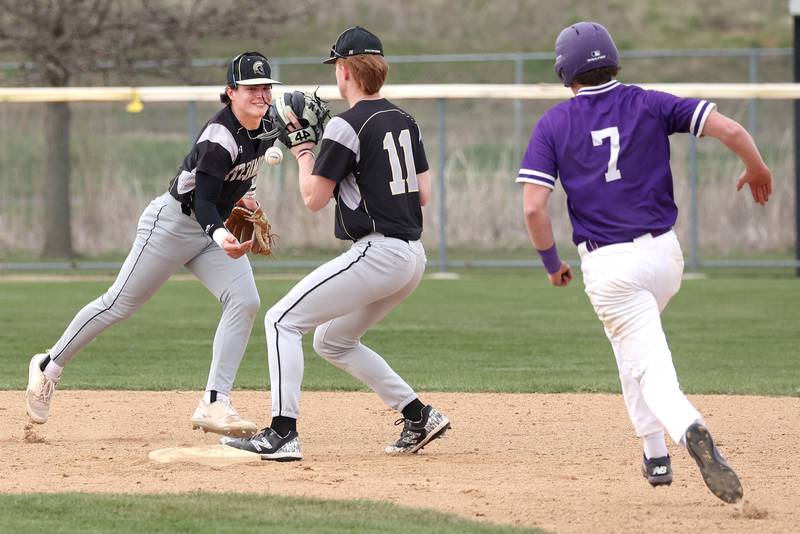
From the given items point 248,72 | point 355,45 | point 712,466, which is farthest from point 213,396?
point 712,466

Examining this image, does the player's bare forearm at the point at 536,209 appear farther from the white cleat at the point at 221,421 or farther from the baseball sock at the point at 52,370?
the baseball sock at the point at 52,370

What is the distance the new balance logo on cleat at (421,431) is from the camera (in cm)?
657

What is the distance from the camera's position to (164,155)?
19688 millimetres

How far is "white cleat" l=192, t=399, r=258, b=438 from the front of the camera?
6625mm

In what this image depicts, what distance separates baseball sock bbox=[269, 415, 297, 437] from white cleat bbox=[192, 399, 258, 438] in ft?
1.67

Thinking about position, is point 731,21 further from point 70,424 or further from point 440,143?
point 70,424

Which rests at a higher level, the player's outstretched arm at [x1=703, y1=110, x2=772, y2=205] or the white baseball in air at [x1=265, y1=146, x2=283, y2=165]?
the player's outstretched arm at [x1=703, y1=110, x2=772, y2=205]

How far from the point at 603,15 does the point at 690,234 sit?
20.3m

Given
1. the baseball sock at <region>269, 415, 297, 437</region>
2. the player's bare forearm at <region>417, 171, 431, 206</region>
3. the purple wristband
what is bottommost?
the baseball sock at <region>269, 415, 297, 437</region>

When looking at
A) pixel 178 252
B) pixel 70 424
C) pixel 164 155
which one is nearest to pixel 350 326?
pixel 178 252

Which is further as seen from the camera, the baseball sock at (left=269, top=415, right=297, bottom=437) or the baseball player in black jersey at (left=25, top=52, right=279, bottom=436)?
the baseball player in black jersey at (left=25, top=52, right=279, bottom=436)

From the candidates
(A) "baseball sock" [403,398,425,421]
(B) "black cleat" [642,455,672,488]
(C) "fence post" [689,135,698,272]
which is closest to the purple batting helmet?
(B) "black cleat" [642,455,672,488]

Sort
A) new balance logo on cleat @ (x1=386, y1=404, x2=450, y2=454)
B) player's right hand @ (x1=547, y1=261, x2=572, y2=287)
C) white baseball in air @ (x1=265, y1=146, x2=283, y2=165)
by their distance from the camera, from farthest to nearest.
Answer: new balance logo on cleat @ (x1=386, y1=404, x2=450, y2=454), white baseball in air @ (x1=265, y1=146, x2=283, y2=165), player's right hand @ (x1=547, y1=261, x2=572, y2=287)

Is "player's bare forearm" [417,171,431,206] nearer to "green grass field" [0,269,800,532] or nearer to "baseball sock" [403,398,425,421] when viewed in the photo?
"baseball sock" [403,398,425,421]
